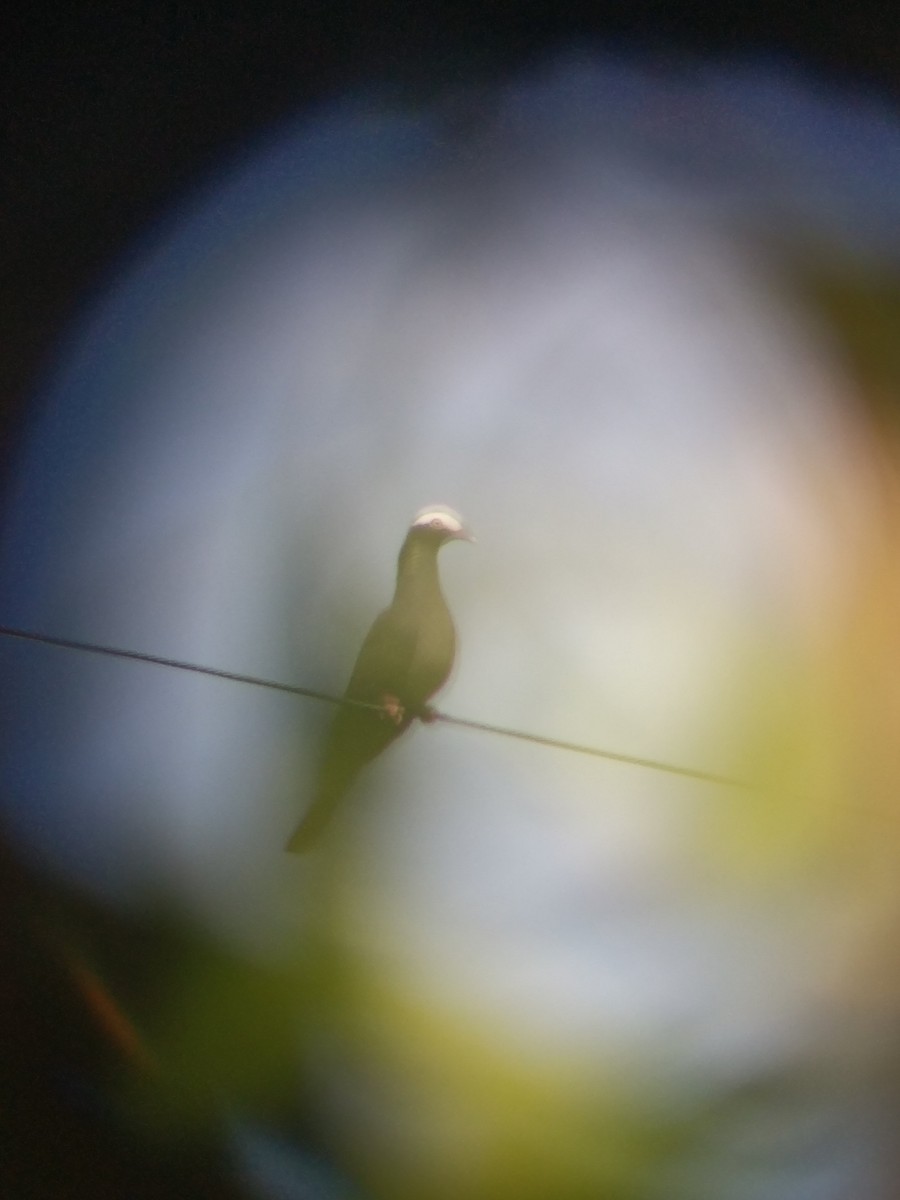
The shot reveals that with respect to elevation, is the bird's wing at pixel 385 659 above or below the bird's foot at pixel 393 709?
above

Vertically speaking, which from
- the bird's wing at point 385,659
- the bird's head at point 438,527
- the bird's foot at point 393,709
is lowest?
the bird's foot at point 393,709

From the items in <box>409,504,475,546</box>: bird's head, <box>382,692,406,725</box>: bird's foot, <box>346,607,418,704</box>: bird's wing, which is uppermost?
<box>409,504,475,546</box>: bird's head

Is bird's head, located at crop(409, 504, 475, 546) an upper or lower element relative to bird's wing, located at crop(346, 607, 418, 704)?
upper

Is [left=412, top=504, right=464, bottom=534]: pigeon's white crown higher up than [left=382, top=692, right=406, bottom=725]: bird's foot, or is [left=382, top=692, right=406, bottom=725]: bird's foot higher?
[left=412, top=504, right=464, bottom=534]: pigeon's white crown
